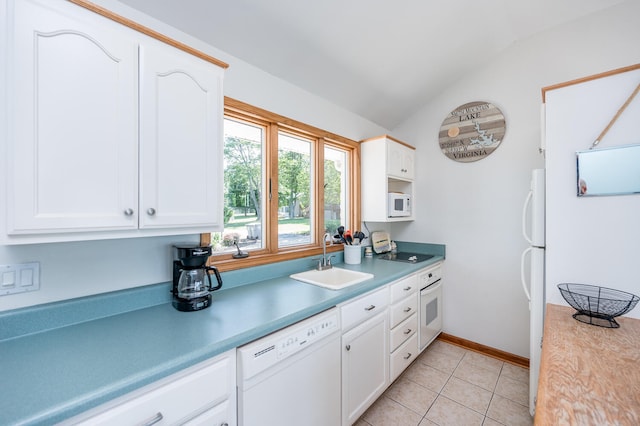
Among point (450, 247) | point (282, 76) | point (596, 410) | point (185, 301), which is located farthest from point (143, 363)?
point (450, 247)

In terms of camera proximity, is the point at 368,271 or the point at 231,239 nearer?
the point at 231,239

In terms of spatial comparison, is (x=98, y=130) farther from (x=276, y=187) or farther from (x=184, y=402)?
(x=276, y=187)

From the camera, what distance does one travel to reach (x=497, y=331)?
2.56 meters

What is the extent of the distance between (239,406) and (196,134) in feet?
3.91

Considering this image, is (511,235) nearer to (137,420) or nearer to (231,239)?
(231,239)

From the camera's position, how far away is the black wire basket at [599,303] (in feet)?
4.10

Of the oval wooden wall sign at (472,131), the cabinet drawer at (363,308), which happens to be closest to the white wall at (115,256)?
the cabinet drawer at (363,308)

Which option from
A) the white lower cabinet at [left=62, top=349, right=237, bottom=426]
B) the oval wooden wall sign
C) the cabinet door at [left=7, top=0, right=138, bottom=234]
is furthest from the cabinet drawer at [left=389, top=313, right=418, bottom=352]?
the cabinet door at [left=7, top=0, right=138, bottom=234]

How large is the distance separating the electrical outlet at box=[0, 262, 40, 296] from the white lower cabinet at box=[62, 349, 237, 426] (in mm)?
665

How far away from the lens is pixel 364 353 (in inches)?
68.2

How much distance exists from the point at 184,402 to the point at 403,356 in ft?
5.82

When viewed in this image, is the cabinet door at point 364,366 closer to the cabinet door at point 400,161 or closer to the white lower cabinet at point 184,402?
the white lower cabinet at point 184,402

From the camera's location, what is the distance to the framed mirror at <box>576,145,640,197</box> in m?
1.32

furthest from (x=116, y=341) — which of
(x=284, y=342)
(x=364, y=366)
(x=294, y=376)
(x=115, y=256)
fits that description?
(x=364, y=366)
